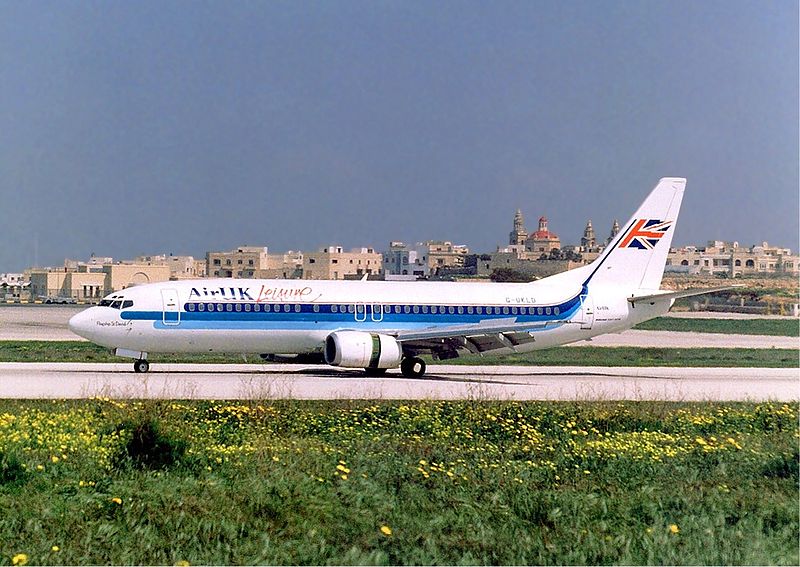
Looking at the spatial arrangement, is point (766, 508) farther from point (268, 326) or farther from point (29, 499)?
point (268, 326)

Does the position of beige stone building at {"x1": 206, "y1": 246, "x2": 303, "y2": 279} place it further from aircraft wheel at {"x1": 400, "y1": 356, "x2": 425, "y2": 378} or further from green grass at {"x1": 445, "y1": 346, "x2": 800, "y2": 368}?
aircraft wheel at {"x1": 400, "y1": 356, "x2": 425, "y2": 378}

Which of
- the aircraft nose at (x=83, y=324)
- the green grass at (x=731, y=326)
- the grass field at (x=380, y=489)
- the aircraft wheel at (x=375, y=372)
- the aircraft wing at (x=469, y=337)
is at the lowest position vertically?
the grass field at (x=380, y=489)

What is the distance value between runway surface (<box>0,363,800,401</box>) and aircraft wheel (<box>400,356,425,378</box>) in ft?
1.66

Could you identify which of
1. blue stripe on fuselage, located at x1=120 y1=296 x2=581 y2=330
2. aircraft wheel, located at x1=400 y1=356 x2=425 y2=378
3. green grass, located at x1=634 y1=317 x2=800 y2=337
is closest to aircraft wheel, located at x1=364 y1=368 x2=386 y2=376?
aircraft wheel, located at x1=400 y1=356 x2=425 y2=378

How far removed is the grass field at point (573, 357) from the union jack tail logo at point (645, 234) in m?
5.80

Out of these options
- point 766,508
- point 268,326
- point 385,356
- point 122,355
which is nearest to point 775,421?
point 766,508

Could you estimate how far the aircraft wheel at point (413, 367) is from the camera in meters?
39.0

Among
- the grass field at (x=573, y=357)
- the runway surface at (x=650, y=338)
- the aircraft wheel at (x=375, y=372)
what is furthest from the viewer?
the runway surface at (x=650, y=338)

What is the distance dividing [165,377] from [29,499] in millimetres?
19953

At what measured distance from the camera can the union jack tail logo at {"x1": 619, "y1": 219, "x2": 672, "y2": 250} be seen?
4309cm

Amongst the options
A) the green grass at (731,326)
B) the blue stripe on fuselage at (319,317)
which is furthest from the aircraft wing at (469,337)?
the green grass at (731,326)

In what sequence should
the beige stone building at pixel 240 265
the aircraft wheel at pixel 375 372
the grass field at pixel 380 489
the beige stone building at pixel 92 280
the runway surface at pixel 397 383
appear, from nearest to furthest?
1. the grass field at pixel 380 489
2. the runway surface at pixel 397 383
3. the aircraft wheel at pixel 375 372
4. the beige stone building at pixel 92 280
5. the beige stone building at pixel 240 265

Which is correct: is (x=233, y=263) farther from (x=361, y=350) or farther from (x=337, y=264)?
(x=361, y=350)

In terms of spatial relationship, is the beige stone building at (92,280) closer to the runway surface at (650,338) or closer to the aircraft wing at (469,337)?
the runway surface at (650,338)
